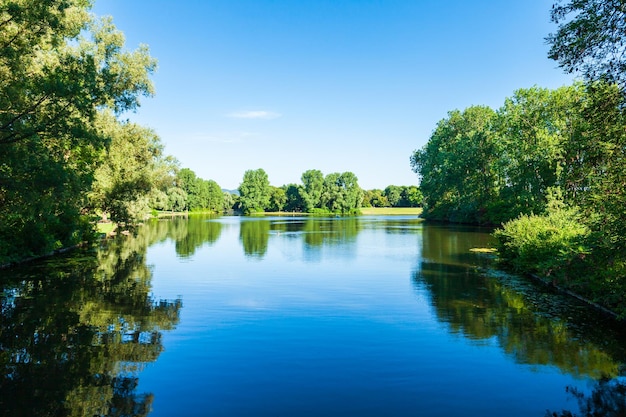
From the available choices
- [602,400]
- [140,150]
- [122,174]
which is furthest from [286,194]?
[602,400]

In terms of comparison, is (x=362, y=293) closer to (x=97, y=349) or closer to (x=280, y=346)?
(x=280, y=346)

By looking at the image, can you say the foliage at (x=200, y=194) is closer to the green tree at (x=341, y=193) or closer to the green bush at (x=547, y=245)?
the green tree at (x=341, y=193)

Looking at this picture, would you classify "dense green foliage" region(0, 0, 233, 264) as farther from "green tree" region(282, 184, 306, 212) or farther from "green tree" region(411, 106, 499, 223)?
"green tree" region(282, 184, 306, 212)

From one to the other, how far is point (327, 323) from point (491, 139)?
223 feet

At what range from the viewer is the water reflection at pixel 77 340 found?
9.12 metres

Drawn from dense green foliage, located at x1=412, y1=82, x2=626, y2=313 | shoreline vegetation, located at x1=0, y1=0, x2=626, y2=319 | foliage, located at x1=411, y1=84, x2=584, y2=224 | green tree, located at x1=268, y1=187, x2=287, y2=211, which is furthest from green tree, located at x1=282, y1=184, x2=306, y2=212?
shoreline vegetation, located at x1=0, y1=0, x2=626, y2=319

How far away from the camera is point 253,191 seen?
17388cm

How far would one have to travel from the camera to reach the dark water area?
9.25 metres

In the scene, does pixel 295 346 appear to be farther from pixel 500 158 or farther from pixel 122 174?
pixel 500 158

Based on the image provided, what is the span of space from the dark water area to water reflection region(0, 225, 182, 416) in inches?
1.9

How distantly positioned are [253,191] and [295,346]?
16290 centimetres

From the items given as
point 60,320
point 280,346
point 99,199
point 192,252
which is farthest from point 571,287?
point 99,199

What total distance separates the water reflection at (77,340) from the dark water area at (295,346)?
49 mm

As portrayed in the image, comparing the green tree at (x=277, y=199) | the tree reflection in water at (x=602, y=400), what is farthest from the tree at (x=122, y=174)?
the green tree at (x=277, y=199)
